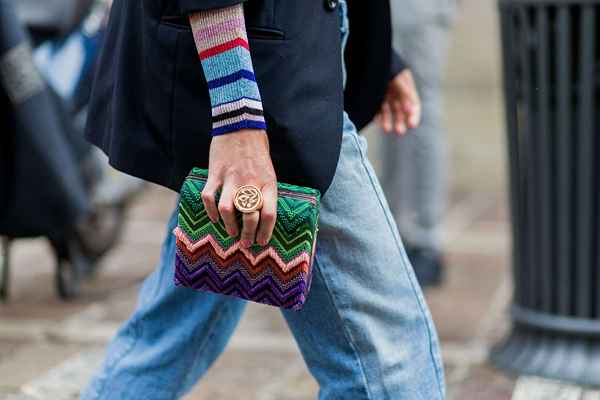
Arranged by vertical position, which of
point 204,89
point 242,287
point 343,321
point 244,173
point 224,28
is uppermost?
point 224,28

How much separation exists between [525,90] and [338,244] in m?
1.46

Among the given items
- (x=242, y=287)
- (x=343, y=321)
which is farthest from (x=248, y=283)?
(x=343, y=321)

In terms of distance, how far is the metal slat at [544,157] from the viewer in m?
3.09

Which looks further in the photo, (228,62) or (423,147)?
(423,147)

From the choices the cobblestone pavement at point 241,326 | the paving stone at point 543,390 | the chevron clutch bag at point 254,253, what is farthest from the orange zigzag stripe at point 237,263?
the paving stone at point 543,390

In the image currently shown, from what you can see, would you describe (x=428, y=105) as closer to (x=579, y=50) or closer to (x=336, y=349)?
(x=579, y=50)

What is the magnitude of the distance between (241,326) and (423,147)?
1029mm

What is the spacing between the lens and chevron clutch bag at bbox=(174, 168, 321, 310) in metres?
1.74

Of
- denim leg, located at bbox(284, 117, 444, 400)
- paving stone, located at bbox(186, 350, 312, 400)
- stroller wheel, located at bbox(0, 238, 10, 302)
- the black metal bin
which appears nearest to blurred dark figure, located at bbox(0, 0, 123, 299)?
stroller wheel, located at bbox(0, 238, 10, 302)

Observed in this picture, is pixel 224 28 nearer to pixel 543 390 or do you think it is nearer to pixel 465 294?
pixel 543 390

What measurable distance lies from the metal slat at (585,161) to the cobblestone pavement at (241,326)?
303mm

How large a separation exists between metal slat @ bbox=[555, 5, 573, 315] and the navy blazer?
54.1 inches

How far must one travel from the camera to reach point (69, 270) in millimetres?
4238

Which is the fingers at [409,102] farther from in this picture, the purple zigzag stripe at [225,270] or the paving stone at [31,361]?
the paving stone at [31,361]
